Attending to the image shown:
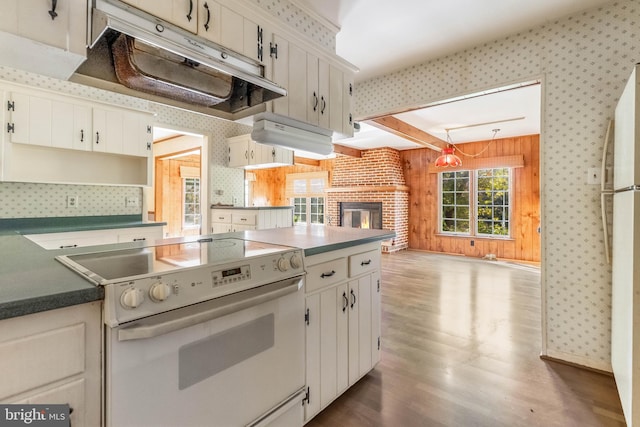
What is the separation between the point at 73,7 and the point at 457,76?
2.67 m

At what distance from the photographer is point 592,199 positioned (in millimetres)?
2100

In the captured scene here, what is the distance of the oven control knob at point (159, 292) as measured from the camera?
94 cm

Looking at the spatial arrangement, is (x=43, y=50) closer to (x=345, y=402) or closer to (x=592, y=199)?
(x=345, y=402)

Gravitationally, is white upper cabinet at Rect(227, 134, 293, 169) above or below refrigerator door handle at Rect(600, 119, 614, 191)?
above

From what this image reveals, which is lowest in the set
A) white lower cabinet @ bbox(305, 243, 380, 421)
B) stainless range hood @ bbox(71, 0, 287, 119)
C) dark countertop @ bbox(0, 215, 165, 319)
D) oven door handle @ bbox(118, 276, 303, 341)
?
white lower cabinet @ bbox(305, 243, 380, 421)

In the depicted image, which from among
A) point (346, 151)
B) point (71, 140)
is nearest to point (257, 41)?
point (71, 140)

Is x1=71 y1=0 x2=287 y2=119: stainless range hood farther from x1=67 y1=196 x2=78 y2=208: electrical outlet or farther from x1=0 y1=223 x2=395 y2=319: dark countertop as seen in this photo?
x1=67 y1=196 x2=78 y2=208: electrical outlet

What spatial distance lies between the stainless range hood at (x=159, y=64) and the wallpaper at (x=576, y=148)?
2.02 m

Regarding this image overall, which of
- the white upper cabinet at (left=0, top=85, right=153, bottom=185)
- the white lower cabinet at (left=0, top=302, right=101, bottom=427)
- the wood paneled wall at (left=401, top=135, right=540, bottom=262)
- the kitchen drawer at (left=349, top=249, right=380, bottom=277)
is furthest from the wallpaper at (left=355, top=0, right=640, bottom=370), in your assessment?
the wood paneled wall at (left=401, top=135, right=540, bottom=262)

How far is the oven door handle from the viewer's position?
0.91 metres

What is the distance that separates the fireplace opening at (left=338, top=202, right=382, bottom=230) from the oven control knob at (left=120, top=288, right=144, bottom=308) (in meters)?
6.34

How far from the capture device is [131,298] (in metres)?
0.89

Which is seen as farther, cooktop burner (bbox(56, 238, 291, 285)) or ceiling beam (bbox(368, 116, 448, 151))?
ceiling beam (bbox(368, 116, 448, 151))

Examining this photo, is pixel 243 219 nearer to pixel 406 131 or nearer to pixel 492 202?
pixel 406 131
